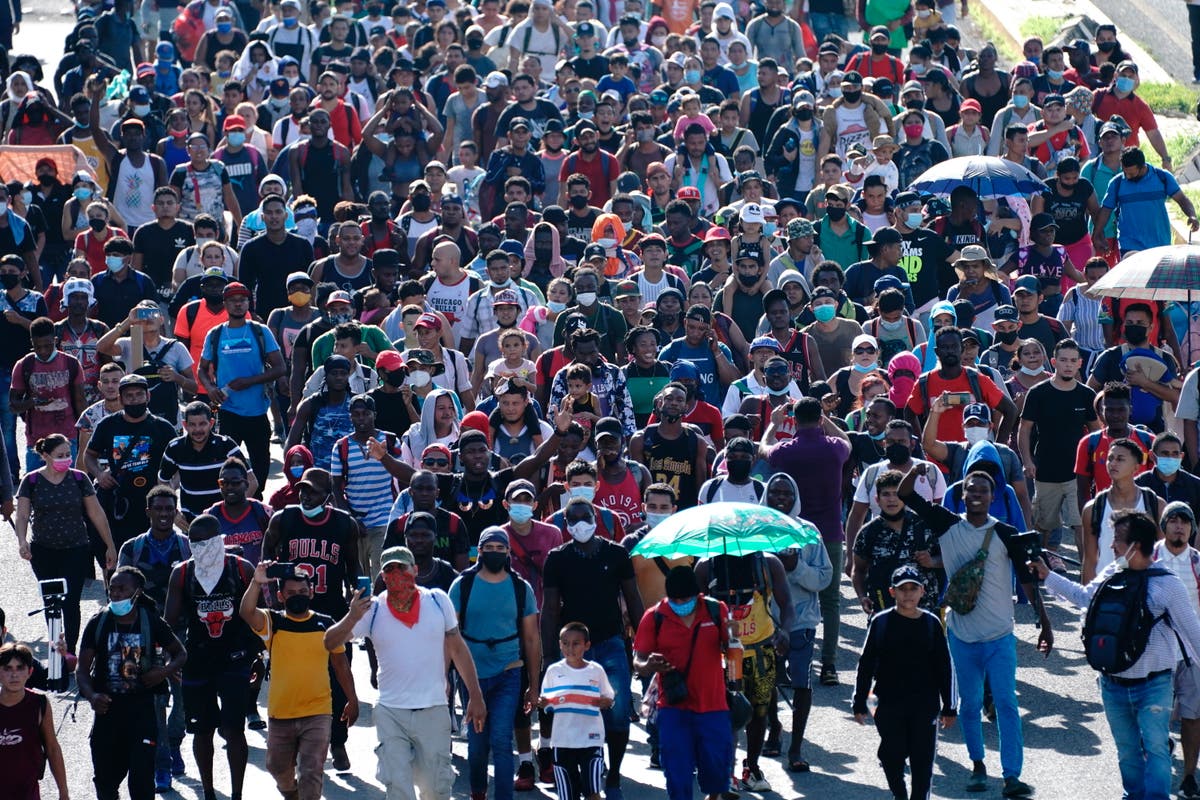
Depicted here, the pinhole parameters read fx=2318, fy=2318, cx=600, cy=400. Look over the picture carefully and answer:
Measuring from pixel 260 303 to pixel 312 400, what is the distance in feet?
12.7

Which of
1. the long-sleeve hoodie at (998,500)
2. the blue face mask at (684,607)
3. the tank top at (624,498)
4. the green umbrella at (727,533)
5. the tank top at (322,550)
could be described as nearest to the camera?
the blue face mask at (684,607)

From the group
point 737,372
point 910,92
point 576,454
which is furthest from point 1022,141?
point 576,454

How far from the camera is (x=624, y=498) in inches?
600

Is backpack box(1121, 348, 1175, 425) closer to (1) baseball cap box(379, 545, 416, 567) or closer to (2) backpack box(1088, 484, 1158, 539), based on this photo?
(2) backpack box(1088, 484, 1158, 539)

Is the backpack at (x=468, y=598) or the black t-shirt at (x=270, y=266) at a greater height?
the black t-shirt at (x=270, y=266)

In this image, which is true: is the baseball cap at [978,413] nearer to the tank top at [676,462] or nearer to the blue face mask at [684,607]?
the tank top at [676,462]

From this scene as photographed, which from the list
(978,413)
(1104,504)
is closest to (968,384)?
(978,413)

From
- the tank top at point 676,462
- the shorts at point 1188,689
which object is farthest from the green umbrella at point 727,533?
the tank top at point 676,462

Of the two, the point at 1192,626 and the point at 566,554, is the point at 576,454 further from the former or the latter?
the point at 1192,626

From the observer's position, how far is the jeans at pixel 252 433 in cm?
1847

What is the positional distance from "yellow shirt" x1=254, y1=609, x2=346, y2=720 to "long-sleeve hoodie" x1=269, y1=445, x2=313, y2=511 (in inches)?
63.3

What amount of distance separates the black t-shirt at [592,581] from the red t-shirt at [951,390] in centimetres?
385

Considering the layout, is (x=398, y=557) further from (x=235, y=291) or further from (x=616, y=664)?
(x=235, y=291)

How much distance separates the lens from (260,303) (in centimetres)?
2070
